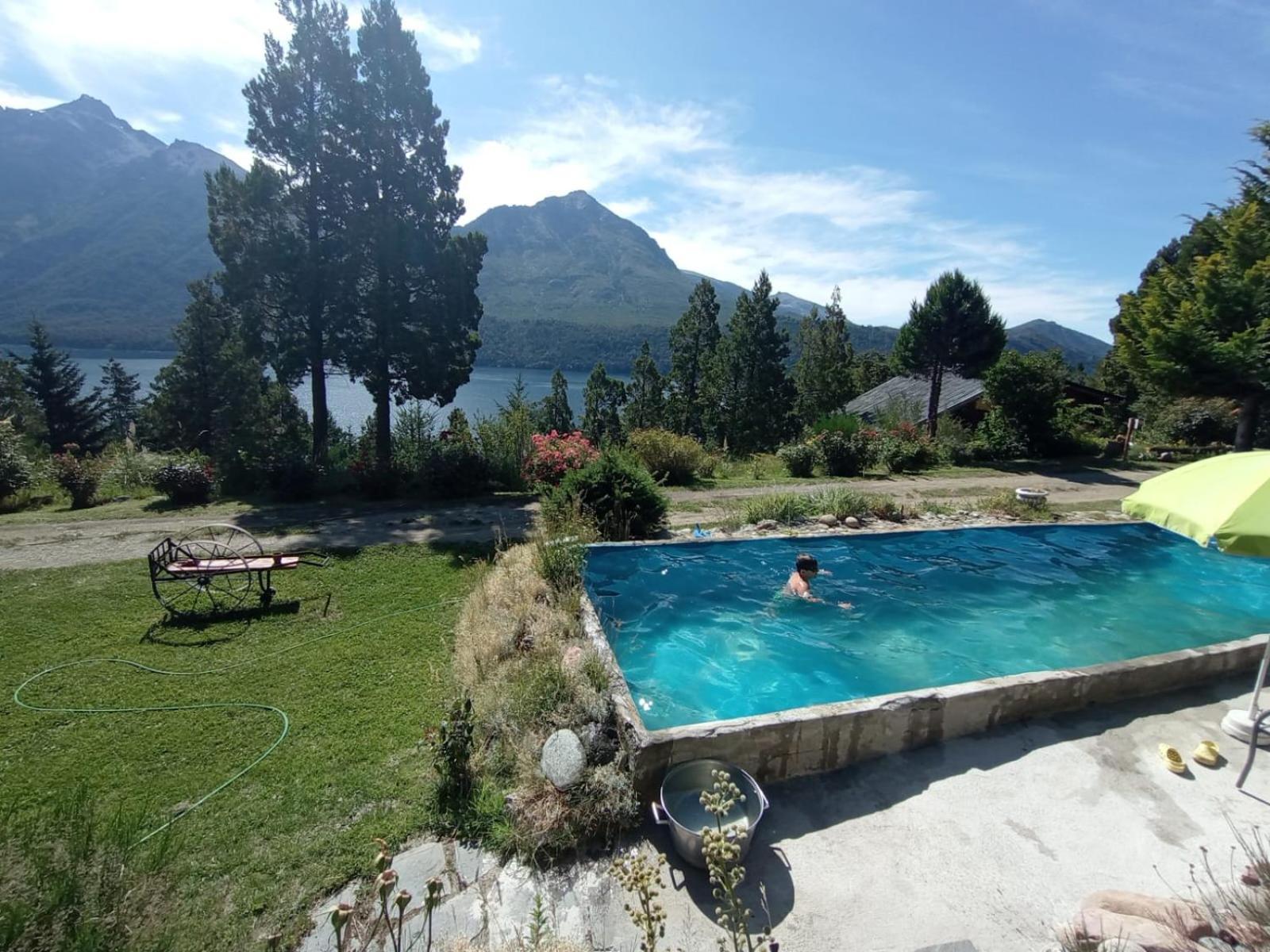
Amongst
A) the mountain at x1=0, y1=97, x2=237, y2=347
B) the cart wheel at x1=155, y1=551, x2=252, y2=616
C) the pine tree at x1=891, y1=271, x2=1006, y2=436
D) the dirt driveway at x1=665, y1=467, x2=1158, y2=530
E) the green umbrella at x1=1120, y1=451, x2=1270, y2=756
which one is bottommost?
the cart wheel at x1=155, y1=551, x2=252, y2=616

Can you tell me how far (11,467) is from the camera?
1416 cm

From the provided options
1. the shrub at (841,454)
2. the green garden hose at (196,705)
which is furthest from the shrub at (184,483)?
the shrub at (841,454)

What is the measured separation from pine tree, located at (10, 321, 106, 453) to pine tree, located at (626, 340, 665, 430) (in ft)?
122

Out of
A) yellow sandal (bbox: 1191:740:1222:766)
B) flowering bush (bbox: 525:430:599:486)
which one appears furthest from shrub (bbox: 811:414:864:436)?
yellow sandal (bbox: 1191:740:1222:766)

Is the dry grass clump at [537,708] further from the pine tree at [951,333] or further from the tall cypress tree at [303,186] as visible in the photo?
the pine tree at [951,333]

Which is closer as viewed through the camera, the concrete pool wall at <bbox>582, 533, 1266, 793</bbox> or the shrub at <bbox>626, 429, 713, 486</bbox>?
the concrete pool wall at <bbox>582, 533, 1266, 793</bbox>

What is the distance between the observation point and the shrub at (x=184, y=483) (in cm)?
1328

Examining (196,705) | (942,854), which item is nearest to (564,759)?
(942,854)

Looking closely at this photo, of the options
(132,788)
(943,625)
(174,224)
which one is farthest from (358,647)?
(174,224)

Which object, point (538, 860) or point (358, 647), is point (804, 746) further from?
point (358, 647)

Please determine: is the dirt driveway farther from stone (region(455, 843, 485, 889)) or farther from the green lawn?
stone (region(455, 843, 485, 889))

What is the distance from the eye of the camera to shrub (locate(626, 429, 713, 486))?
16062mm

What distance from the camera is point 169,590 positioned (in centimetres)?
815

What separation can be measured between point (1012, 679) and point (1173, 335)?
58.5 ft
